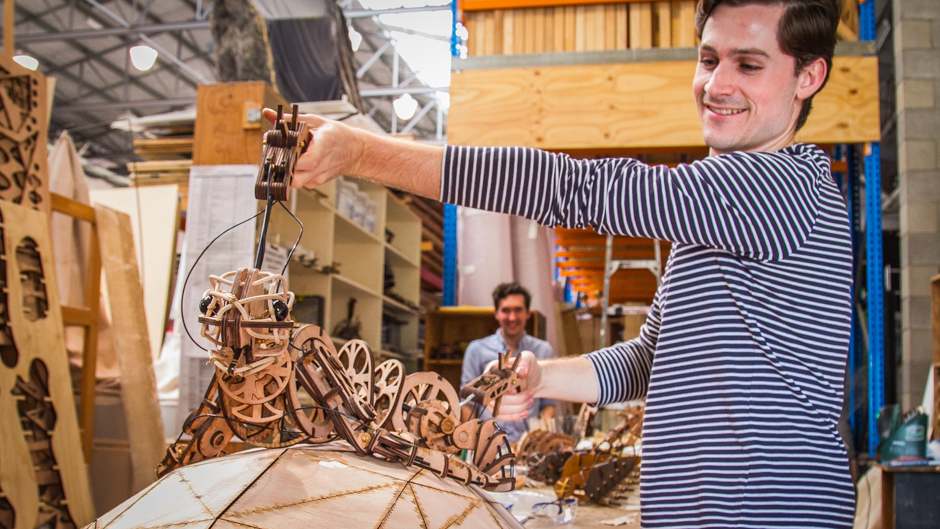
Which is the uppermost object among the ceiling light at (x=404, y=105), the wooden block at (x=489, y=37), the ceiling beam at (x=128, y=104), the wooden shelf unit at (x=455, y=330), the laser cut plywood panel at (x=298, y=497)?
the ceiling beam at (x=128, y=104)

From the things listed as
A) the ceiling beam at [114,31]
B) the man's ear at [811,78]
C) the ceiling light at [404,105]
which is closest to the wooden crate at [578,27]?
the man's ear at [811,78]

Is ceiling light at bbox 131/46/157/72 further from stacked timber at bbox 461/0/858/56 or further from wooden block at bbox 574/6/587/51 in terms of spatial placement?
wooden block at bbox 574/6/587/51

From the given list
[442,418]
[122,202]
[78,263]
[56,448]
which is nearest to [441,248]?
[122,202]

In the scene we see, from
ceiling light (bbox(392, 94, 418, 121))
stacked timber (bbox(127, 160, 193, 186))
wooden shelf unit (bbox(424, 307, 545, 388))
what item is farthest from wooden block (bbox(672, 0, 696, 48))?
ceiling light (bbox(392, 94, 418, 121))

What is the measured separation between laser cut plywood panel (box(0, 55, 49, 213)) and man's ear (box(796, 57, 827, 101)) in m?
2.35

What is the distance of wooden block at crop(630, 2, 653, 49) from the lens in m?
2.88

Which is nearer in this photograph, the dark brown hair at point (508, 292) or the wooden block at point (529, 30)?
the wooden block at point (529, 30)

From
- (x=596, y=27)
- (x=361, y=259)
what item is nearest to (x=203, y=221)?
(x=596, y=27)

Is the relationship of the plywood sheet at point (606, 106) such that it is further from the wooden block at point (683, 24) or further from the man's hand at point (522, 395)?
the man's hand at point (522, 395)

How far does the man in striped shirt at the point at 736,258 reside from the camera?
3.36 ft

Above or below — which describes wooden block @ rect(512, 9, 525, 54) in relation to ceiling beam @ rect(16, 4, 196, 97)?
below

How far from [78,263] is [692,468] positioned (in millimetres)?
2980

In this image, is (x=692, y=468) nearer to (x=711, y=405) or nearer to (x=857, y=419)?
(x=711, y=405)

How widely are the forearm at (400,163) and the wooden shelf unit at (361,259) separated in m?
2.34
